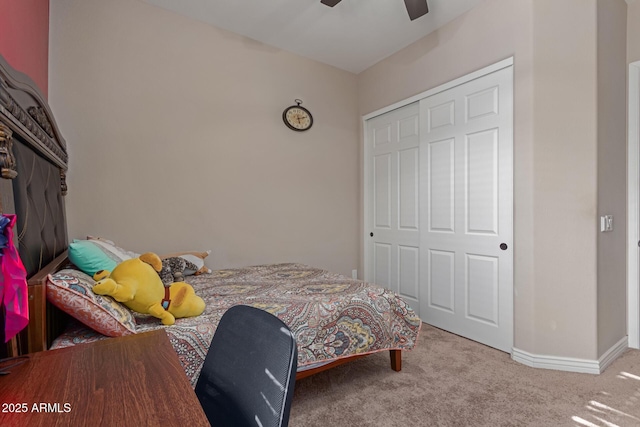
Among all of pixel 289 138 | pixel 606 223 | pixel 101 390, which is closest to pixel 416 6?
pixel 289 138

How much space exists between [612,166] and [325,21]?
2.54 metres

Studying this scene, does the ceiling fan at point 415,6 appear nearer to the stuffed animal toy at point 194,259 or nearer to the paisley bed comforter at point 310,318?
the paisley bed comforter at point 310,318

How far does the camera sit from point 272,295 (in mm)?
1948

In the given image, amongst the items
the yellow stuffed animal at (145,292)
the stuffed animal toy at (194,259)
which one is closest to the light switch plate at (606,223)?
the yellow stuffed animal at (145,292)

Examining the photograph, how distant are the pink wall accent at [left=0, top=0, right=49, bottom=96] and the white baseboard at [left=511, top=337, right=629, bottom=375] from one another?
11.1 ft

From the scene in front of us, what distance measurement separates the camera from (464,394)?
1839mm

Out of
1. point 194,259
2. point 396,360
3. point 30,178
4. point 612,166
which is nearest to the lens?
point 30,178

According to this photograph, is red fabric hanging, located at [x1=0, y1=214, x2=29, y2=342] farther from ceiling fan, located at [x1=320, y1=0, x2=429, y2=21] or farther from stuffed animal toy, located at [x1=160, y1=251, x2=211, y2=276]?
ceiling fan, located at [x1=320, y1=0, x2=429, y2=21]

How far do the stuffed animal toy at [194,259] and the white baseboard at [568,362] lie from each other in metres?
2.46

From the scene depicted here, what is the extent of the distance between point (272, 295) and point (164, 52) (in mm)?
2297

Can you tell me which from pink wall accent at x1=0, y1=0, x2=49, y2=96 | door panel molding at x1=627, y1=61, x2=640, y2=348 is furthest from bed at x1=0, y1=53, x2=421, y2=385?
door panel molding at x1=627, y1=61, x2=640, y2=348

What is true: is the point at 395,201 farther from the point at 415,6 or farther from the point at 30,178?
the point at 30,178

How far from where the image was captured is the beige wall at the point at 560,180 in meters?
2.07

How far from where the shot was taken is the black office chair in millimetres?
637
